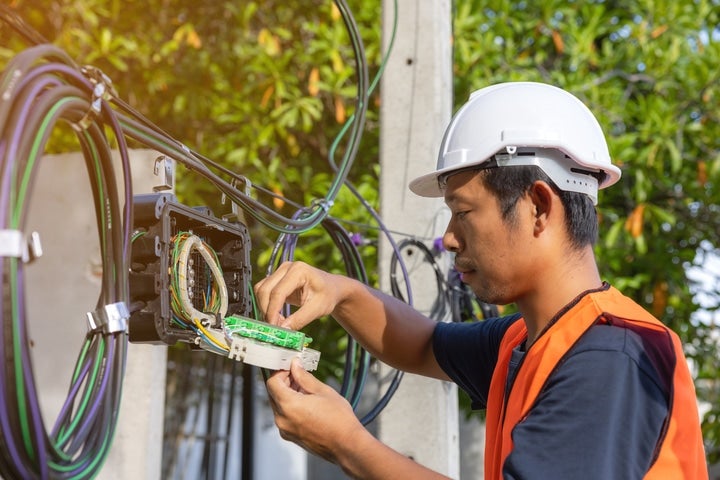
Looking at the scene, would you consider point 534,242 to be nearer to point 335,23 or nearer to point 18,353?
point 18,353

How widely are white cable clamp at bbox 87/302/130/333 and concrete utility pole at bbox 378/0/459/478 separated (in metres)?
1.79

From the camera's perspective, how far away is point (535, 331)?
191 centimetres

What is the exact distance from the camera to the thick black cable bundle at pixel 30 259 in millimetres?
1282

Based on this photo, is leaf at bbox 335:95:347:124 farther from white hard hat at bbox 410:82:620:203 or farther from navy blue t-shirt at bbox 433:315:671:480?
navy blue t-shirt at bbox 433:315:671:480

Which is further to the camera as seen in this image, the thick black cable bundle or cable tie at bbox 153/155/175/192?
cable tie at bbox 153/155/175/192

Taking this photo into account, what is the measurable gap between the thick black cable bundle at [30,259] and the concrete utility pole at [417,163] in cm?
177

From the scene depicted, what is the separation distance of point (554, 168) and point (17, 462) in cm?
115

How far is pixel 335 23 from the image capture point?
16.6ft

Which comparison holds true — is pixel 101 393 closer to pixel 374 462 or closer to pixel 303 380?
pixel 303 380

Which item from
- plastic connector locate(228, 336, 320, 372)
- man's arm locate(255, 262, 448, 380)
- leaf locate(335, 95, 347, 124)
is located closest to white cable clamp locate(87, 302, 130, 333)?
plastic connector locate(228, 336, 320, 372)

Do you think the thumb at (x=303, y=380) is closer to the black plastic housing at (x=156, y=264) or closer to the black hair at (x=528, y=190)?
the black plastic housing at (x=156, y=264)

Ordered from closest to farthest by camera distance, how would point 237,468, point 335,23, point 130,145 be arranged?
point 130,145
point 335,23
point 237,468

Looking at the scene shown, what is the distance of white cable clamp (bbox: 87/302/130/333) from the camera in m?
1.63

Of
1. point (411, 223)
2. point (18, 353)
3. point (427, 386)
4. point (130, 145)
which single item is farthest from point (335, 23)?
point (18, 353)
